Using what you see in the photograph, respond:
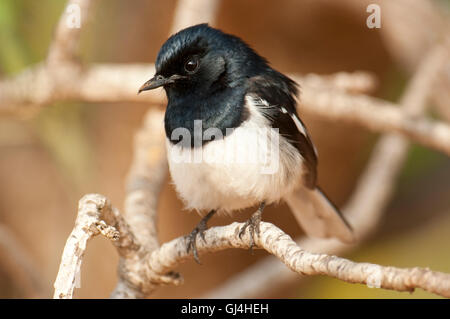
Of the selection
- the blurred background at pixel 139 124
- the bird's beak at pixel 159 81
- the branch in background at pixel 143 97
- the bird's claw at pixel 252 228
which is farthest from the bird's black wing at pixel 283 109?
the blurred background at pixel 139 124

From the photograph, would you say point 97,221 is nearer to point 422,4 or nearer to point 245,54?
point 245,54

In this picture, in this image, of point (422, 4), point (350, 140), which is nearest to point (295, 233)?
point (350, 140)

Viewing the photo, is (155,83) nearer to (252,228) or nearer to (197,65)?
(197,65)

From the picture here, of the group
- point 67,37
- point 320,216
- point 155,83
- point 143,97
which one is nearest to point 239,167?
point 155,83

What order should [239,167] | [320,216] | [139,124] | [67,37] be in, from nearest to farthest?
[239,167], [320,216], [67,37], [139,124]

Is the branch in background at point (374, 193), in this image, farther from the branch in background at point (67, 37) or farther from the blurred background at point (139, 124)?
the branch in background at point (67, 37)
